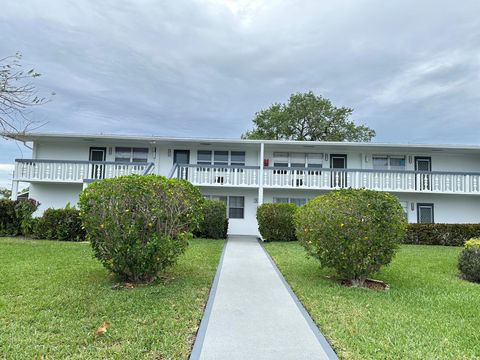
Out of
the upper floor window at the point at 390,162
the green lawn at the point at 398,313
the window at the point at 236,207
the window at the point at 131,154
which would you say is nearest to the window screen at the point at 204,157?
the window at the point at 236,207

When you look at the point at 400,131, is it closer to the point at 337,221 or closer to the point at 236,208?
the point at 236,208

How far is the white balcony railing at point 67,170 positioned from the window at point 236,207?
4.41 meters

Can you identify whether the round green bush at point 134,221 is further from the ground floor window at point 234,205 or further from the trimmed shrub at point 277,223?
the ground floor window at point 234,205

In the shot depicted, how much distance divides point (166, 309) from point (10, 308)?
217cm

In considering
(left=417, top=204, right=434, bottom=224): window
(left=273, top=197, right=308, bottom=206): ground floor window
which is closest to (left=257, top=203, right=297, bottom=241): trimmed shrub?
(left=273, top=197, right=308, bottom=206): ground floor window

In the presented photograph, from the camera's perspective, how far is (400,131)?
3089cm

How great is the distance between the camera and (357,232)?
6453 millimetres

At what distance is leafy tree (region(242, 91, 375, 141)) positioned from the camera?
109 feet

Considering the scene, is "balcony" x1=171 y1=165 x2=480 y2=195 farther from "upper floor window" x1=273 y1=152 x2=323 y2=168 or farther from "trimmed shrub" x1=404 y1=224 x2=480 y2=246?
"trimmed shrub" x1=404 y1=224 x2=480 y2=246

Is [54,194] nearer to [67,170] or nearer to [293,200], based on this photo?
[67,170]

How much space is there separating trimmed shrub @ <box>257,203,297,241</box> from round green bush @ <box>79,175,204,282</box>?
8014 mm

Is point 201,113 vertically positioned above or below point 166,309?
above

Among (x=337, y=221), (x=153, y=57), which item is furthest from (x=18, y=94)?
(x=153, y=57)

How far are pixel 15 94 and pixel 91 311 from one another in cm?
301
